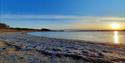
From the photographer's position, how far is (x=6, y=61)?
790 centimetres

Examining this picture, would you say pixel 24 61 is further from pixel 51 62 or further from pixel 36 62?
pixel 51 62

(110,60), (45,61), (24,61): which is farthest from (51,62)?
(110,60)

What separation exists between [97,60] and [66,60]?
129 centimetres

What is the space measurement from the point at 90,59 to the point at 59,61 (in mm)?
1329

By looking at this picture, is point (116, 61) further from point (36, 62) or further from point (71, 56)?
point (36, 62)

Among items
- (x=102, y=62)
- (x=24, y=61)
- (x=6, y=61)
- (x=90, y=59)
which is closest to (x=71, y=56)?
(x=90, y=59)

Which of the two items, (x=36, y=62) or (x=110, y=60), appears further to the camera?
(x=110, y=60)

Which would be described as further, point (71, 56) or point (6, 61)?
point (71, 56)

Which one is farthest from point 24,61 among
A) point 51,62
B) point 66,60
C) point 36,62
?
point 66,60

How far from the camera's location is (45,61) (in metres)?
8.12

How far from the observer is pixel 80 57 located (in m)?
8.90

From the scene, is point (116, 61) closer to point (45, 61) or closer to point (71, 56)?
point (71, 56)

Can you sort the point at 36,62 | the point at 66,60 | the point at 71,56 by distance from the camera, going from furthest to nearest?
the point at 71,56
the point at 66,60
the point at 36,62

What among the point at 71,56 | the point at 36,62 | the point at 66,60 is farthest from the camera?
the point at 71,56
